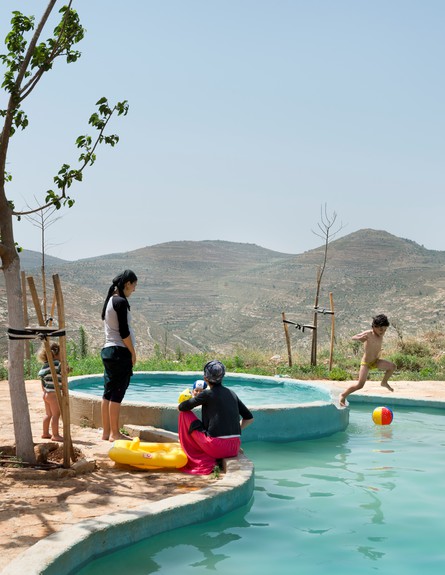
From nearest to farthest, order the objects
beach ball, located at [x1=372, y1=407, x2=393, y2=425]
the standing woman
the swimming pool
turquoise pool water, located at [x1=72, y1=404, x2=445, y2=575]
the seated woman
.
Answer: turquoise pool water, located at [x1=72, y1=404, x2=445, y2=575] < the seated woman < the standing woman < the swimming pool < beach ball, located at [x1=372, y1=407, x2=393, y2=425]

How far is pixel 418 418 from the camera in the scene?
36.7ft

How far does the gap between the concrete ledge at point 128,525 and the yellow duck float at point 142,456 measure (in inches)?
22.0

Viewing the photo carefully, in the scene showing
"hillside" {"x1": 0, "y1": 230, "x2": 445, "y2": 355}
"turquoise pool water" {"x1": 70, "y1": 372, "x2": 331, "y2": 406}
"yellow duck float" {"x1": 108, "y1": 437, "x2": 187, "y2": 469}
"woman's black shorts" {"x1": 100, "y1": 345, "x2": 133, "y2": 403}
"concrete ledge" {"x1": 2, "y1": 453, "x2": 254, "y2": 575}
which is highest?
"hillside" {"x1": 0, "y1": 230, "x2": 445, "y2": 355}

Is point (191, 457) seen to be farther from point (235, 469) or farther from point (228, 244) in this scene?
point (228, 244)

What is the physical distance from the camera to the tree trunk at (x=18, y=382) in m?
6.76

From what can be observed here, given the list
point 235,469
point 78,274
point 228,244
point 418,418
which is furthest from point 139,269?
point 235,469

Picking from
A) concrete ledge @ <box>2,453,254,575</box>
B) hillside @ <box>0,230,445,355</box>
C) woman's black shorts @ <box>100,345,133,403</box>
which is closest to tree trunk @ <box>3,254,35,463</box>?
woman's black shorts @ <box>100,345,133,403</box>

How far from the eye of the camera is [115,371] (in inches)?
306

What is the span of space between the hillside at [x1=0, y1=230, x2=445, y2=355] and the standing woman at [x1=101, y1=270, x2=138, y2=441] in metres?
21.4

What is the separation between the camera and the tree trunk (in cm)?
676

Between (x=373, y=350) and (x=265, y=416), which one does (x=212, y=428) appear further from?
(x=373, y=350)

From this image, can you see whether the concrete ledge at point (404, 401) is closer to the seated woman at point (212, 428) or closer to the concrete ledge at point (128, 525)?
the seated woman at point (212, 428)

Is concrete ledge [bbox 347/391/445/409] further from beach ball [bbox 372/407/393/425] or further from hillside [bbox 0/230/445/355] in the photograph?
hillside [bbox 0/230/445/355]

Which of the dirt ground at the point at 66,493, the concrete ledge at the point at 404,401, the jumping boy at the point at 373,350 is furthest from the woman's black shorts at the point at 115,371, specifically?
the concrete ledge at the point at 404,401
